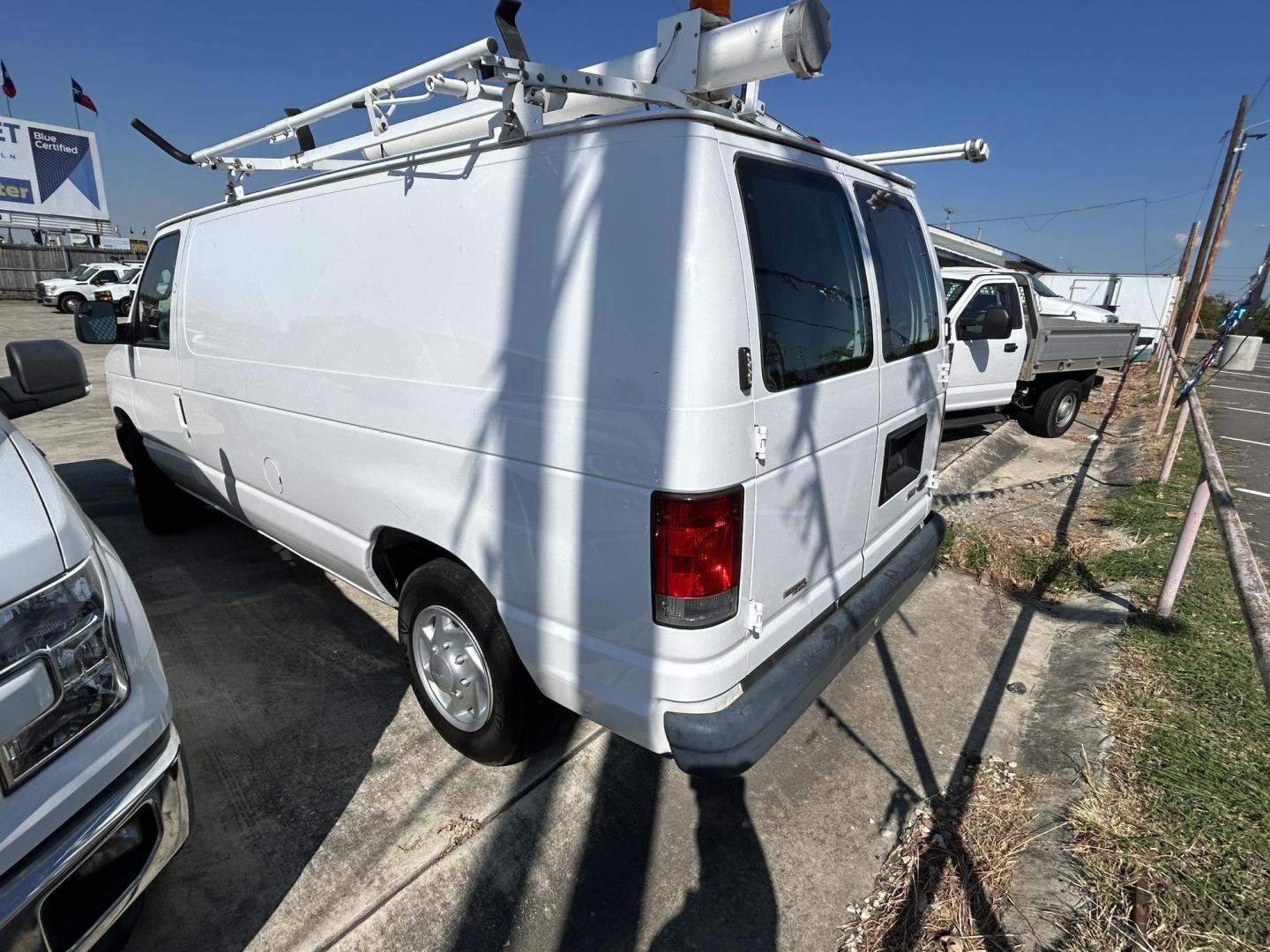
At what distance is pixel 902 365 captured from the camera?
9.52ft

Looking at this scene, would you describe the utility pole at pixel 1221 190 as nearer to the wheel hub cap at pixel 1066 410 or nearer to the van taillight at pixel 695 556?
the wheel hub cap at pixel 1066 410

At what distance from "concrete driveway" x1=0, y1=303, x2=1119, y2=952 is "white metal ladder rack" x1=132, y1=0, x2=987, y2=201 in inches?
93.5

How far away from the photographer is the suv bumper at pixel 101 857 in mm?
1386

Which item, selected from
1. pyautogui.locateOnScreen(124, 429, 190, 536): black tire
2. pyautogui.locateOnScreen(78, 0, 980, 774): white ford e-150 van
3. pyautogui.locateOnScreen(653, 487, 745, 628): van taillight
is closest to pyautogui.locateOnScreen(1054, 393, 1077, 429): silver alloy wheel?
pyautogui.locateOnScreen(78, 0, 980, 774): white ford e-150 van

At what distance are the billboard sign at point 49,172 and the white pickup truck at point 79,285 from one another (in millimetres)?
13025

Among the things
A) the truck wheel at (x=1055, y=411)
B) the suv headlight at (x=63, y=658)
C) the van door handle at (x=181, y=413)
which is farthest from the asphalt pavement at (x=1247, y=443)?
the van door handle at (x=181, y=413)

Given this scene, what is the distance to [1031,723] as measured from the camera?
10.0 ft

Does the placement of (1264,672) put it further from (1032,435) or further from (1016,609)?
(1032,435)

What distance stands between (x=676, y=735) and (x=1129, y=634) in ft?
9.40

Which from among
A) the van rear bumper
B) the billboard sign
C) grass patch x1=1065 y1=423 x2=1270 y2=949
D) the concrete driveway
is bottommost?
the concrete driveway

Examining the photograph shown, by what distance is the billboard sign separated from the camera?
32.0 m

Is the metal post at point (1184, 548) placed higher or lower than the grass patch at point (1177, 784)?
higher

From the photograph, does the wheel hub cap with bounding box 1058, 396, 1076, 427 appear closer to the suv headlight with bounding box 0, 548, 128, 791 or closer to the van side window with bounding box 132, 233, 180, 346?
the van side window with bounding box 132, 233, 180, 346

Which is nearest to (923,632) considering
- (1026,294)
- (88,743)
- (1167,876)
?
(1167,876)
